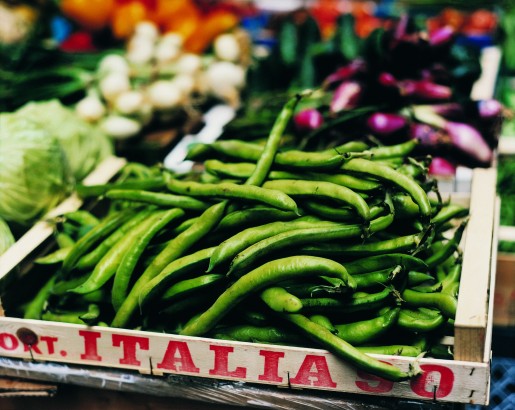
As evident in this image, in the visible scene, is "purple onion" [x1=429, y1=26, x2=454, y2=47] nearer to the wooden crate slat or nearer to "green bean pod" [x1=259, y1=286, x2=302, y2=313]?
the wooden crate slat

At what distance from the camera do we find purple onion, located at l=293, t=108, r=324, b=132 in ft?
9.05

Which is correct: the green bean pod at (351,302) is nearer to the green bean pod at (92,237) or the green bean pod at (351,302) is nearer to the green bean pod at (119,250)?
the green bean pod at (119,250)

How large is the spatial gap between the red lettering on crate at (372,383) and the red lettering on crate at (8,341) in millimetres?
1123

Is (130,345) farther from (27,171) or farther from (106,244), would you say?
(27,171)

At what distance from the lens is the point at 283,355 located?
1764mm

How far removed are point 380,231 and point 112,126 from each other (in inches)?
79.0

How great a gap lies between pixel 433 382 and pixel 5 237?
1.65 meters

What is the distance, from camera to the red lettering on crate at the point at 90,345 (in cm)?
193

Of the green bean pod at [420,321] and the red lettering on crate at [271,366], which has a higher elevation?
the green bean pod at [420,321]

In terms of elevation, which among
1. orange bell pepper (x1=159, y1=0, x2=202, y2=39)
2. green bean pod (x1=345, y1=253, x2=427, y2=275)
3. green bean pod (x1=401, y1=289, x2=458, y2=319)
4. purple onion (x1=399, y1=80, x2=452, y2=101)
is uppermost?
orange bell pepper (x1=159, y1=0, x2=202, y2=39)

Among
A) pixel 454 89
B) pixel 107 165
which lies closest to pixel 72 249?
pixel 107 165

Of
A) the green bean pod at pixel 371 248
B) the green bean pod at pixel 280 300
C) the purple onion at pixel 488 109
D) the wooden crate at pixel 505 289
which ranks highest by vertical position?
the purple onion at pixel 488 109

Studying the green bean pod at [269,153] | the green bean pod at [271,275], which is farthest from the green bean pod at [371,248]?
the green bean pod at [269,153]

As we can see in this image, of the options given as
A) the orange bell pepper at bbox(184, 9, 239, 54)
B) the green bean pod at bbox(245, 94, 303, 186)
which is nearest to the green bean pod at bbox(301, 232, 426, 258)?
the green bean pod at bbox(245, 94, 303, 186)
